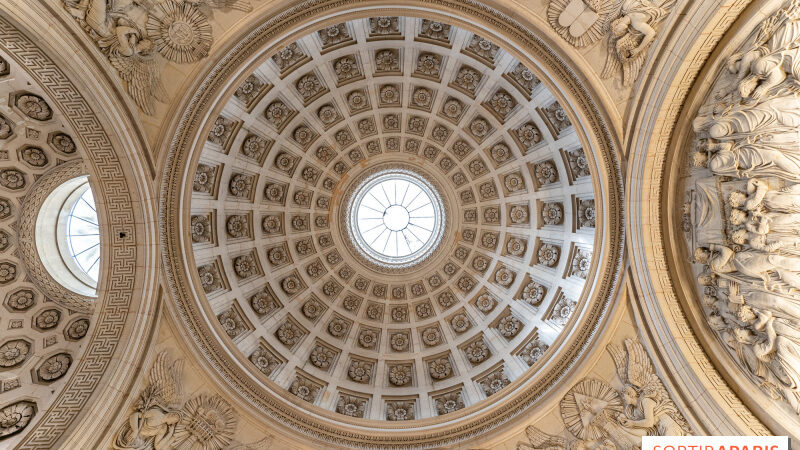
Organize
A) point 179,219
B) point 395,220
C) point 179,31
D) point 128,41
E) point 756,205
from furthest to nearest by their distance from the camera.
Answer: point 395,220, point 179,219, point 179,31, point 128,41, point 756,205

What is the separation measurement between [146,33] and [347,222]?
37.4 ft

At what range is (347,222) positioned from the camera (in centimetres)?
2138

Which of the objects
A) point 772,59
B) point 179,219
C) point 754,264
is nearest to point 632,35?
point 772,59

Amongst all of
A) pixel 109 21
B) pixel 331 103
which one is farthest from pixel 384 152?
pixel 109 21

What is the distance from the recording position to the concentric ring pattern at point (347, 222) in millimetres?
16484

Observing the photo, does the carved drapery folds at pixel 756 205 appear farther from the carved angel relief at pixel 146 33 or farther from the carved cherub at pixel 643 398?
the carved angel relief at pixel 146 33

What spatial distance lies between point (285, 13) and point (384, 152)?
8881 millimetres

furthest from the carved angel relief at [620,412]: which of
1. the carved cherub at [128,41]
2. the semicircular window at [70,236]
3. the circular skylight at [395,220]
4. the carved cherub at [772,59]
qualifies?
the semicircular window at [70,236]

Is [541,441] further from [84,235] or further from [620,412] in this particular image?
[84,235]

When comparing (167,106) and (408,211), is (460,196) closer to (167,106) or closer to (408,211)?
(408,211)

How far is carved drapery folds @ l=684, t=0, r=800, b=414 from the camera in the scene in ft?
34.3

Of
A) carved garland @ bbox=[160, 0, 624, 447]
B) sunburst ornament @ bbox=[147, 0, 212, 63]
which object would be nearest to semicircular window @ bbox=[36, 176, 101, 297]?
carved garland @ bbox=[160, 0, 624, 447]

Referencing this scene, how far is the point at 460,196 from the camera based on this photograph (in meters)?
21.3

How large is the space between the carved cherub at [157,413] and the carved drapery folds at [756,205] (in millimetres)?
17306
